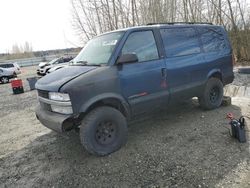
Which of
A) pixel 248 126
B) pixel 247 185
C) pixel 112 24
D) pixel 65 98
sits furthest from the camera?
pixel 112 24

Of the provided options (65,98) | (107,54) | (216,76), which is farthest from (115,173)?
(216,76)

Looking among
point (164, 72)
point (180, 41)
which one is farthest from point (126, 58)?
point (180, 41)

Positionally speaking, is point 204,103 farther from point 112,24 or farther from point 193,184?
point 112,24

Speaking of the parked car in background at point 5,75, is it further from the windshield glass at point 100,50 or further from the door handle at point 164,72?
the door handle at point 164,72

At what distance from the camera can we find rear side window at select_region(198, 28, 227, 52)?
17.7ft

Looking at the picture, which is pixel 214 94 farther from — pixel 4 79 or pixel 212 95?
pixel 4 79

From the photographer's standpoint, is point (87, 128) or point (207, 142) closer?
point (87, 128)

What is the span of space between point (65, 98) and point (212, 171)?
228 cm

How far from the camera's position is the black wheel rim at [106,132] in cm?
391

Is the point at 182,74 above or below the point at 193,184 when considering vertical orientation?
above

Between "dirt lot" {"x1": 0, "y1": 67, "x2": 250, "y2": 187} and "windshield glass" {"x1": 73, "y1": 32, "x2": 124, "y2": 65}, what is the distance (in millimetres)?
1537

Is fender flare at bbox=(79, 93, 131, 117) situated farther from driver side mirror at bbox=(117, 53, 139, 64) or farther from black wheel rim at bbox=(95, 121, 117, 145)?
driver side mirror at bbox=(117, 53, 139, 64)

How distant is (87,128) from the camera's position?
3.73 metres

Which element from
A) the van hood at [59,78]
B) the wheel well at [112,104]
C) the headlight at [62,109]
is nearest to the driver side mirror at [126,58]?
the van hood at [59,78]
